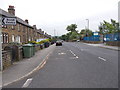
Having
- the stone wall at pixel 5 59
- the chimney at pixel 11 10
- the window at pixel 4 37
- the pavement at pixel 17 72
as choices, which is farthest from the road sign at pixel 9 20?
the chimney at pixel 11 10

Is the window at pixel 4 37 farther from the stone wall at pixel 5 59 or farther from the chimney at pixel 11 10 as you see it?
the stone wall at pixel 5 59

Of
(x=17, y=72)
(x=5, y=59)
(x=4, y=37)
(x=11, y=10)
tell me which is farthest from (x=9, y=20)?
(x=11, y=10)

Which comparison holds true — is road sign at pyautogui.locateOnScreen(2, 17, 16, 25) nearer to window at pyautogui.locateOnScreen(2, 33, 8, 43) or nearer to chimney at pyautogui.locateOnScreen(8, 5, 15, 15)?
window at pyautogui.locateOnScreen(2, 33, 8, 43)

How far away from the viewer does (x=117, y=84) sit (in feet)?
18.4

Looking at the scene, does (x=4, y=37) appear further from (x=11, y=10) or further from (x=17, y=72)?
(x=17, y=72)

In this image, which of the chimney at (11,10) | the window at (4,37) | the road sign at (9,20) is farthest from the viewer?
the chimney at (11,10)

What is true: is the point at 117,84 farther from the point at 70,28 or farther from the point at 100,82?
the point at 70,28

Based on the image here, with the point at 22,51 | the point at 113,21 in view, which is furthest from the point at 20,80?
the point at 113,21

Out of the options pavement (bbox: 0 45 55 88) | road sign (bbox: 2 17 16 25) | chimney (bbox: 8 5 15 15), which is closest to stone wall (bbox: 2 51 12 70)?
pavement (bbox: 0 45 55 88)

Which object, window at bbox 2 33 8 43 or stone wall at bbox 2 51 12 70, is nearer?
stone wall at bbox 2 51 12 70

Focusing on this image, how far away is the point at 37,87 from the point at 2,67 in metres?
3.97

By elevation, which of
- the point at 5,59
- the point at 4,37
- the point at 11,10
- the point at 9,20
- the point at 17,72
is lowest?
the point at 17,72

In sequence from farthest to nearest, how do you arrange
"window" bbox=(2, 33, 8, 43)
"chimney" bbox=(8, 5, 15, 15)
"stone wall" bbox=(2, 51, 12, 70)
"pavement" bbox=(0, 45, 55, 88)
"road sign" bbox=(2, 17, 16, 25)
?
"chimney" bbox=(8, 5, 15, 15)
"window" bbox=(2, 33, 8, 43)
"stone wall" bbox=(2, 51, 12, 70)
"road sign" bbox=(2, 17, 16, 25)
"pavement" bbox=(0, 45, 55, 88)

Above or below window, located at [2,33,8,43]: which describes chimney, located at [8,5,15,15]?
above
